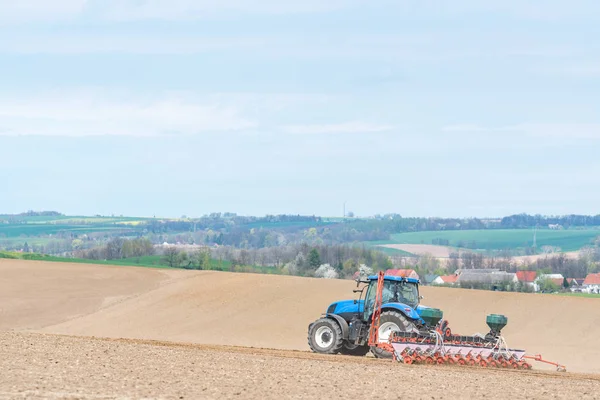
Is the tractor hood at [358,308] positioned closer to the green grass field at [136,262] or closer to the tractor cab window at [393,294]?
the tractor cab window at [393,294]

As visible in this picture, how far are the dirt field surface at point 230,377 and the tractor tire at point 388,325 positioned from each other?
2.68 feet

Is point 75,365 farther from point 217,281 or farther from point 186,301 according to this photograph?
point 217,281

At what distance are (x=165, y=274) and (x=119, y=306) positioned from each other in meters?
10.6

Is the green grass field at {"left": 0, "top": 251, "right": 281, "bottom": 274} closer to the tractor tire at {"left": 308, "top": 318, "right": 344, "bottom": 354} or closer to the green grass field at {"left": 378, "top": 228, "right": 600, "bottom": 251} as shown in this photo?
the tractor tire at {"left": 308, "top": 318, "right": 344, "bottom": 354}

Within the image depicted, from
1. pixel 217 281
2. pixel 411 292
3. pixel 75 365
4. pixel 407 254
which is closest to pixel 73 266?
pixel 217 281

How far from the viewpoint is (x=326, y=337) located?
28203 millimetres

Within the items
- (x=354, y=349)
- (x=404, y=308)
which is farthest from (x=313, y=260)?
(x=404, y=308)

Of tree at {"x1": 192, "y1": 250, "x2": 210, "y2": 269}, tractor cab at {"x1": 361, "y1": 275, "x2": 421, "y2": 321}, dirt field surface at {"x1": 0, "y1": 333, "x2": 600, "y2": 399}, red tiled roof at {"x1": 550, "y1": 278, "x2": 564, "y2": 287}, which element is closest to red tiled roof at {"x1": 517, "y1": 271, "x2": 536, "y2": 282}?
red tiled roof at {"x1": 550, "y1": 278, "x2": 564, "y2": 287}

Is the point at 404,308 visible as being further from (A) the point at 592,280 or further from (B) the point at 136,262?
(A) the point at 592,280

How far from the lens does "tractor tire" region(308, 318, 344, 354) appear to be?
27.8 m

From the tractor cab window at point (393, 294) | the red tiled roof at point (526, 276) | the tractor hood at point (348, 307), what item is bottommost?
the red tiled roof at point (526, 276)

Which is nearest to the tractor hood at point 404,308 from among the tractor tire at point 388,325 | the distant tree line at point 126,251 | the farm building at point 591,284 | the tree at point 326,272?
the tractor tire at point 388,325

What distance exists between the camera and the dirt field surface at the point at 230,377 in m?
17.6

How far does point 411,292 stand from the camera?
1103 inches
